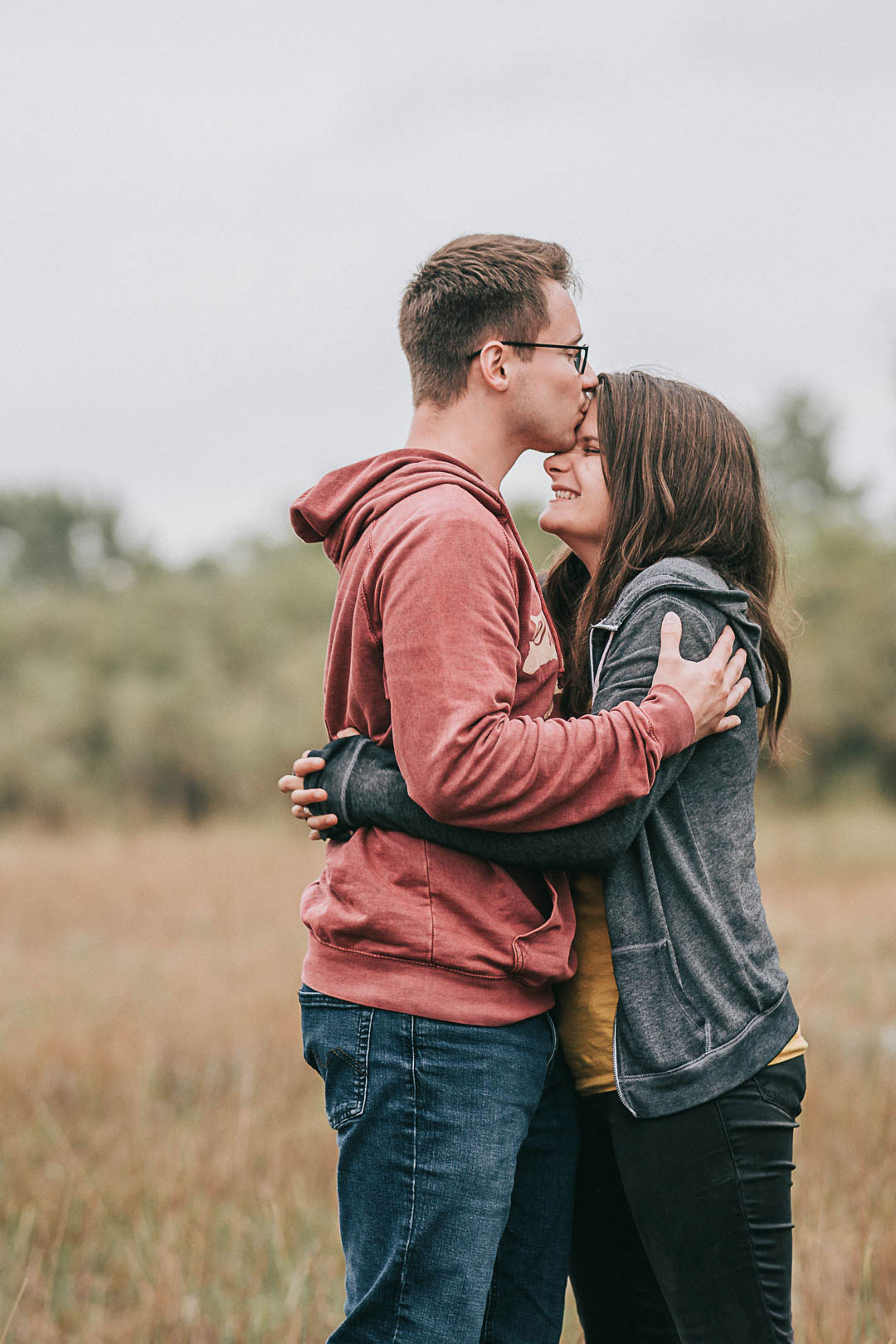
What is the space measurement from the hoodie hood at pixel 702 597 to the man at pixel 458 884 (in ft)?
0.35

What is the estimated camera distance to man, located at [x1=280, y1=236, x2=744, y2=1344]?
5.70ft

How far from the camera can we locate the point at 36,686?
20.4m

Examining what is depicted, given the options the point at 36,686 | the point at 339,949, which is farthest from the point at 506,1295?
the point at 36,686

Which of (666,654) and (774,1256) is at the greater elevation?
(666,654)

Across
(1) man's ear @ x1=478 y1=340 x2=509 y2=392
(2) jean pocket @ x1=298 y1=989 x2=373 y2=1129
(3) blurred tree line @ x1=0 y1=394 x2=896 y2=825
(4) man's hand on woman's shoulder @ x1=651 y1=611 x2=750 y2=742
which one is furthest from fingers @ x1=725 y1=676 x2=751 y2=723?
(3) blurred tree line @ x1=0 y1=394 x2=896 y2=825

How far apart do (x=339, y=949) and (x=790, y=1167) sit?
0.77m

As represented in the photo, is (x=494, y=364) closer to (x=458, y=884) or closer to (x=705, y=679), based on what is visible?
A: (x=705, y=679)

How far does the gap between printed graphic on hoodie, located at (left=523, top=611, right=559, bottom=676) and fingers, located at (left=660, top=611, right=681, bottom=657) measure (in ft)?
0.58

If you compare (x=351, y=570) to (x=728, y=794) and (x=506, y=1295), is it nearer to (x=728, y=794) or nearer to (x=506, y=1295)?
(x=728, y=794)

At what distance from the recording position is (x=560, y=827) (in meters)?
1.80

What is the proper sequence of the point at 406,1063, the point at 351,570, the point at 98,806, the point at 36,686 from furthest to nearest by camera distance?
the point at 36,686 < the point at 98,806 < the point at 351,570 < the point at 406,1063

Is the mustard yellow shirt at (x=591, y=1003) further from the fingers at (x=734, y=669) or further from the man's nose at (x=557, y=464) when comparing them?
the man's nose at (x=557, y=464)

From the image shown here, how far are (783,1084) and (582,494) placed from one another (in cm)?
105

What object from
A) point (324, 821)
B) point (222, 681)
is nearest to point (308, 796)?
point (324, 821)
